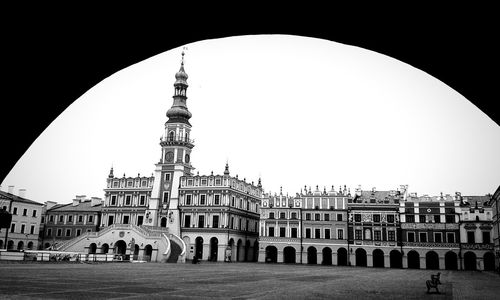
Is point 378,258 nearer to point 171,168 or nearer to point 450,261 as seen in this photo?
point 450,261

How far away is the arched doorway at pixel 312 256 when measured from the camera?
6784cm

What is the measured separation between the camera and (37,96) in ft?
12.3

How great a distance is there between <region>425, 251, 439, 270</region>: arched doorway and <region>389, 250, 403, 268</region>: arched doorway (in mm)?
3684

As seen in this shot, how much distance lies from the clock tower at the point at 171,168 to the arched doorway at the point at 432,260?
3793 cm

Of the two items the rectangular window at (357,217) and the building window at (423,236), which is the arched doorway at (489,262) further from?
the rectangular window at (357,217)

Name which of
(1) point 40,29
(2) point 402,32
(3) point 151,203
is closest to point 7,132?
(1) point 40,29

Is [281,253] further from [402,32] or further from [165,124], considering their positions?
[402,32]

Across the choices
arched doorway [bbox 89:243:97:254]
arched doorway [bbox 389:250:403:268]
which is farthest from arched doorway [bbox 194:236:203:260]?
arched doorway [bbox 389:250:403:268]

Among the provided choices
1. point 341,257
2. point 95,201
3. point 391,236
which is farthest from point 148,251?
point 391,236

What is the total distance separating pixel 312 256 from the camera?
6888 centimetres

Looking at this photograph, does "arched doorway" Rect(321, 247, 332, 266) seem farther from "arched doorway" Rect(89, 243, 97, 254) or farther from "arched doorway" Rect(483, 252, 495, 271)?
"arched doorway" Rect(89, 243, 97, 254)

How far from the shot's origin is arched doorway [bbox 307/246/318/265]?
67838 millimetres

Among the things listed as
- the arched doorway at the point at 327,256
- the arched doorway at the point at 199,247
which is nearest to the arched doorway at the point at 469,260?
the arched doorway at the point at 327,256

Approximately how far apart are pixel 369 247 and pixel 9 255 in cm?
4711
